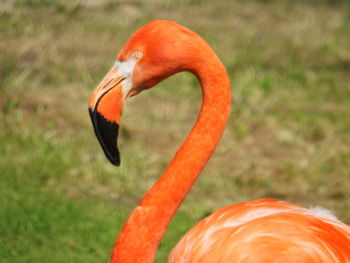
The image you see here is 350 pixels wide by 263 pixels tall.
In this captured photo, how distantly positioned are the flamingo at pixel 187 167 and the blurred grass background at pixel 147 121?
124 cm

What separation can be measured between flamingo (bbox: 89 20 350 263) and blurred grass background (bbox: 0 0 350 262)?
4.08 feet

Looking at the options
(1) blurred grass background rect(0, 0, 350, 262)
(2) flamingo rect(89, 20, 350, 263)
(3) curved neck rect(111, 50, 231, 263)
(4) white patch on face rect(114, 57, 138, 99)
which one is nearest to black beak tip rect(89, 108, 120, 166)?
(2) flamingo rect(89, 20, 350, 263)

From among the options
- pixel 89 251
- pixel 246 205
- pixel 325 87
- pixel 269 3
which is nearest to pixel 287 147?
pixel 325 87

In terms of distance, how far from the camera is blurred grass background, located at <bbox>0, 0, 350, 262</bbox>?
15.6ft

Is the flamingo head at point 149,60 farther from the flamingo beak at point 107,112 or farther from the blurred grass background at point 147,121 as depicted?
the blurred grass background at point 147,121

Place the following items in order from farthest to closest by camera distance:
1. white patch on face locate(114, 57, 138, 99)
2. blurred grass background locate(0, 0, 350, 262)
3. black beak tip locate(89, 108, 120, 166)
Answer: blurred grass background locate(0, 0, 350, 262)
white patch on face locate(114, 57, 138, 99)
black beak tip locate(89, 108, 120, 166)

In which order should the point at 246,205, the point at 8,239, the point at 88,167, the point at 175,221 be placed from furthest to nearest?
the point at 88,167, the point at 175,221, the point at 8,239, the point at 246,205

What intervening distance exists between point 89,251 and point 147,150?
151 cm

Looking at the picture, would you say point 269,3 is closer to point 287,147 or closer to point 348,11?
point 348,11

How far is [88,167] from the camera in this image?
5359 mm

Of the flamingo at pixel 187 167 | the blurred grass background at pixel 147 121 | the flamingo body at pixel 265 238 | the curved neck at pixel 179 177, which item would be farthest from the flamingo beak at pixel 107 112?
the blurred grass background at pixel 147 121

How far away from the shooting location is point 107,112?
295cm

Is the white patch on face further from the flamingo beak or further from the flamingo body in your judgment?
the flamingo body

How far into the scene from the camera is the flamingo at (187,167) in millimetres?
3021
